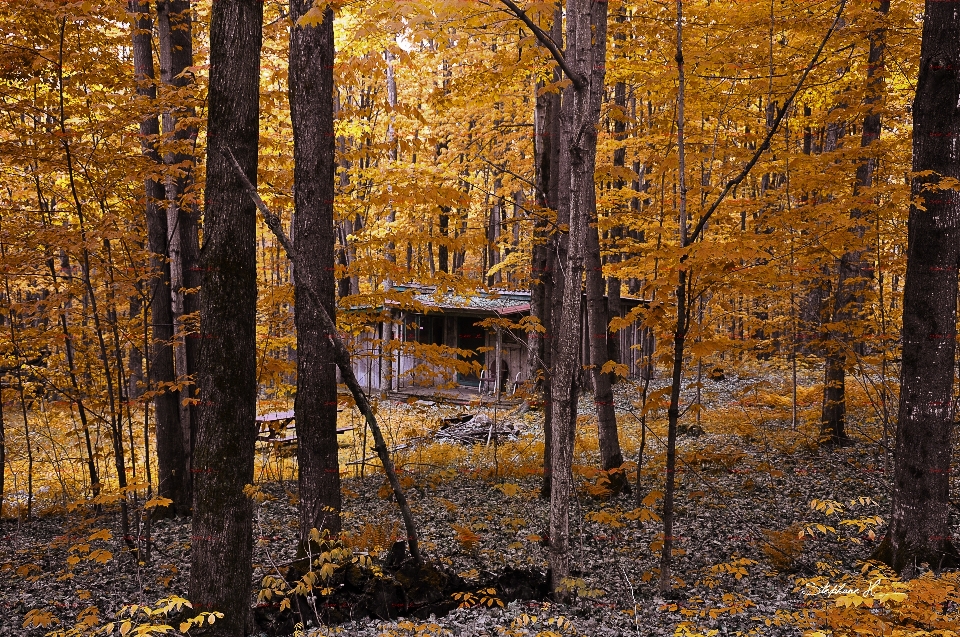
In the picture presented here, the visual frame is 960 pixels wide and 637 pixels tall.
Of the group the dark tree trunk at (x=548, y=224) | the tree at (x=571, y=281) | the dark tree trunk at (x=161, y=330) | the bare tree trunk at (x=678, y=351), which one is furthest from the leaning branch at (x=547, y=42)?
the dark tree trunk at (x=161, y=330)

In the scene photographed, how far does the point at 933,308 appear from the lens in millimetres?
5539

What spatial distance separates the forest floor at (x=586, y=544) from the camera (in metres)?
5.14

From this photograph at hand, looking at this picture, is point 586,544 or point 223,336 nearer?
point 223,336

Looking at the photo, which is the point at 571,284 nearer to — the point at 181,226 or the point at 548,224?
the point at 548,224

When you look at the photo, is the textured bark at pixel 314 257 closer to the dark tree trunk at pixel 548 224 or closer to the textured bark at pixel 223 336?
the textured bark at pixel 223 336

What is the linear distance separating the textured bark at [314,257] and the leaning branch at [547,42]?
240 cm

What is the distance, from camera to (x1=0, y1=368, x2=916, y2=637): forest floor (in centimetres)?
514

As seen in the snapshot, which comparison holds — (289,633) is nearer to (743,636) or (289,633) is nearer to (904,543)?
(743,636)

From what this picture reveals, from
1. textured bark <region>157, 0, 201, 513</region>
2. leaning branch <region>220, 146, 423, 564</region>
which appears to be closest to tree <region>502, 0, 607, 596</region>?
leaning branch <region>220, 146, 423, 564</region>

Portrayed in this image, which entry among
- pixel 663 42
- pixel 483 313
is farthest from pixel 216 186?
pixel 483 313

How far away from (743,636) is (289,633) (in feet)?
12.3

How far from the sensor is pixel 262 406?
35.9 ft

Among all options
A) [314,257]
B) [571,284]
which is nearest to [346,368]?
[314,257]

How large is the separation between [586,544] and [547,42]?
592cm
